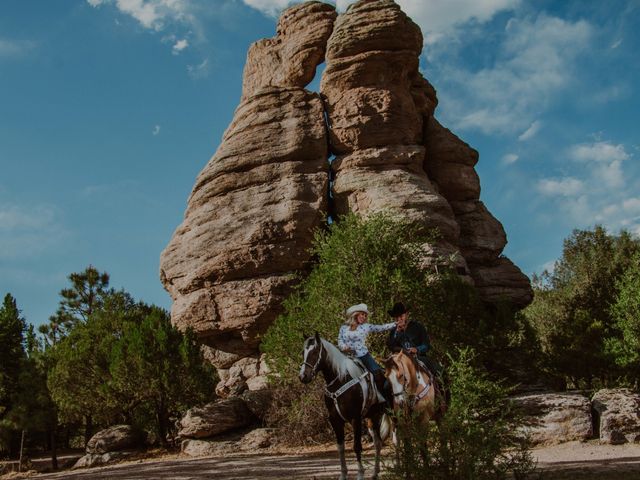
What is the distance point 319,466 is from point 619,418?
8.64m

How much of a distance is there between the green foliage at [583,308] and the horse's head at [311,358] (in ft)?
68.0

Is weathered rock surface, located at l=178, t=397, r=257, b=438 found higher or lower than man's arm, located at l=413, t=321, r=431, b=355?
lower

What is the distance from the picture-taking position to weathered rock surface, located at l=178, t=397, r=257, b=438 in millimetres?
24297

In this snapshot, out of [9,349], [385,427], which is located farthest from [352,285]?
[9,349]

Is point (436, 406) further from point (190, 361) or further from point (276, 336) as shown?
point (190, 361)

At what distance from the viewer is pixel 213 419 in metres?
24.4

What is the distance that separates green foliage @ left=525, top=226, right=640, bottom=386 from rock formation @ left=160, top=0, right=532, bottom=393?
3432 mm

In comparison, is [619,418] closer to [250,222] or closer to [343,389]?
[343,389]

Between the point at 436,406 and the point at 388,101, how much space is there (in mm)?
26432

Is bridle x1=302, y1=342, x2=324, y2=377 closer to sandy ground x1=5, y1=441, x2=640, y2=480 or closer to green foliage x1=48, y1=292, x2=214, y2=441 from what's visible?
sandy ground x1=5, y1=441, x2=640, y2=480

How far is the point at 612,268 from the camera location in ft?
119

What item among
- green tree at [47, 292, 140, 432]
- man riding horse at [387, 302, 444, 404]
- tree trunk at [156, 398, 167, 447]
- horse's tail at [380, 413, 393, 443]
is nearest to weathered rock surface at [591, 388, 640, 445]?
horse's tail at [380, 413, 393, 443]

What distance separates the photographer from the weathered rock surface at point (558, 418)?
1747cm

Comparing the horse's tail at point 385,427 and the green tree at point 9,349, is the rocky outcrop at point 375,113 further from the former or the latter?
the green tree at point 9,349
